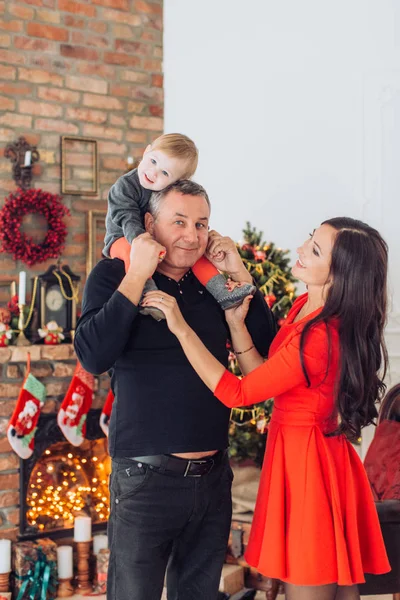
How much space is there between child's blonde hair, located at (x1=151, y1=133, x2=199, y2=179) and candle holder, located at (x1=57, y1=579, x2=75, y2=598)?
2582 mm

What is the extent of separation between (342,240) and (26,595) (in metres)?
2.72

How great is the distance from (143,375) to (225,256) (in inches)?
18.0

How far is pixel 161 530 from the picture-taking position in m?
1.98

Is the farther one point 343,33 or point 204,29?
point 204,29

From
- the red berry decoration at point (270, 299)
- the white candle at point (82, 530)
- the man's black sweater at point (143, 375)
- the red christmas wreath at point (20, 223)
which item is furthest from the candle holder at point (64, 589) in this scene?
the man's black sweater at point (143, 375)

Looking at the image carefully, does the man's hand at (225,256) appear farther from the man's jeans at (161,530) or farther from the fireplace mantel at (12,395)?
the fireplace mantel at (12,395)

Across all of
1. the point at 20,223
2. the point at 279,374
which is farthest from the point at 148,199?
the point at 20,223

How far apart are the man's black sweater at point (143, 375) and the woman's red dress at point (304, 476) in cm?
10

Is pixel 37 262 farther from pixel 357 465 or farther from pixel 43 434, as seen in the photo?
pixel 357 465

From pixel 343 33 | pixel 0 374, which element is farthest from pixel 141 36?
pixel 0 374

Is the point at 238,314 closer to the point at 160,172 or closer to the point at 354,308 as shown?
the point at 354,308

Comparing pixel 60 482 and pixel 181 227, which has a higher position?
pixel 181 227

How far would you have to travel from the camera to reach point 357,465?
7.09 ft

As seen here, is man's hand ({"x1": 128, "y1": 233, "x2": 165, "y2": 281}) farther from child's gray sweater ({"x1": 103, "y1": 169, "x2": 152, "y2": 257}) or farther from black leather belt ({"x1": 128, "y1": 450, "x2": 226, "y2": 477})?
black leather belt ({"x1": 128, "y1": 450, "x2": 226, "y2": 477})
